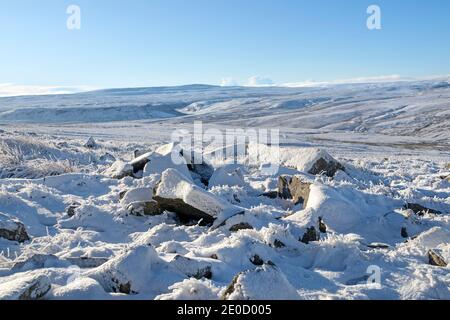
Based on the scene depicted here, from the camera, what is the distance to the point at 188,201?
6.32 m

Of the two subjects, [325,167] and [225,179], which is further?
[325,167]

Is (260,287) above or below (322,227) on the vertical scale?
above

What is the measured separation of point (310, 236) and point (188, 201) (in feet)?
5.70

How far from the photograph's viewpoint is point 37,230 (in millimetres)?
6125

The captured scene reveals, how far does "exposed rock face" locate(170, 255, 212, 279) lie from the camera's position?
4.14m

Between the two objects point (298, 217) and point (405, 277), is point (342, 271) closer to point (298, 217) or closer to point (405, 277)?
point (405, 277)

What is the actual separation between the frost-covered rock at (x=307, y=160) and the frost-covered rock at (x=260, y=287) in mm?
6687

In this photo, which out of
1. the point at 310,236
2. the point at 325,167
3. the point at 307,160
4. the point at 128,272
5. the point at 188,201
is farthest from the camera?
the point at 307,160

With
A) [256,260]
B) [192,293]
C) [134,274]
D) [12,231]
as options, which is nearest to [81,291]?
[134,274]

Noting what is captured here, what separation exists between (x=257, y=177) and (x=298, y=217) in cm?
359

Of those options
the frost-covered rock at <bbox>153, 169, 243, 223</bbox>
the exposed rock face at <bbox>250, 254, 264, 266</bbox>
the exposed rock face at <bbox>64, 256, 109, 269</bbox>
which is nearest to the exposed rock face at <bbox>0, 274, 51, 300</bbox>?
the exposed rock face at <bbox>64, 256, 109, 269</bbox>

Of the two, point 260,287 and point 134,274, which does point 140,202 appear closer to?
point 134,274

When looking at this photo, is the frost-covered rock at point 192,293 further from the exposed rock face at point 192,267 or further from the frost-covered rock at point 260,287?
the exposed rock face at point 192,267
